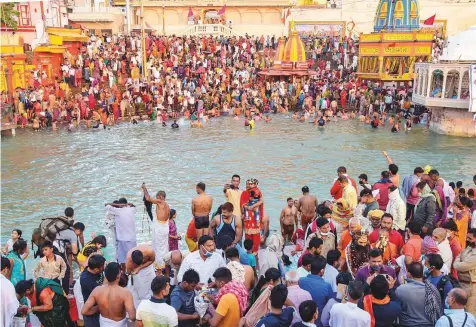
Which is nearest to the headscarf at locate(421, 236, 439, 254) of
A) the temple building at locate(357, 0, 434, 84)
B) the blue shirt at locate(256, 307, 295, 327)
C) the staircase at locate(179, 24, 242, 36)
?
the blue shirt at locate(256, 307, 295, 327)

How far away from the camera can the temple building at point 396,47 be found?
2819 centimetres

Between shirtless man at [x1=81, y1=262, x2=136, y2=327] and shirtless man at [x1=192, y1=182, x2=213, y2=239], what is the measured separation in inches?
123

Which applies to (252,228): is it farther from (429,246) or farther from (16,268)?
(16,268)

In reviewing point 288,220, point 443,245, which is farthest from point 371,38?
point 443,245

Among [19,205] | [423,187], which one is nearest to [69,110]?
[19,205]

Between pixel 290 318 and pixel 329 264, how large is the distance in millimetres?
1325

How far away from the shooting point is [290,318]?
426 cm

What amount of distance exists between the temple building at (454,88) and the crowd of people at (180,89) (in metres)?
1.72

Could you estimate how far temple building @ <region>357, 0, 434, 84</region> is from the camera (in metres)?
28.2

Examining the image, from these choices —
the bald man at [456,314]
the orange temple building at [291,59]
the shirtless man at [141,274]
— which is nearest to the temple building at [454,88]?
the orange temple building at [291,59]

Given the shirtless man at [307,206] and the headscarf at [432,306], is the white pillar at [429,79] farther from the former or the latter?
the headscarf at [432,306]

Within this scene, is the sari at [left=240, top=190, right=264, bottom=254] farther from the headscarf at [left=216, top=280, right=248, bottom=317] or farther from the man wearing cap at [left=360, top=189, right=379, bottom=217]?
the headscarf at [left=216, top=280, right=248, bottom=317]

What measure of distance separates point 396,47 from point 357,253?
2478 cm

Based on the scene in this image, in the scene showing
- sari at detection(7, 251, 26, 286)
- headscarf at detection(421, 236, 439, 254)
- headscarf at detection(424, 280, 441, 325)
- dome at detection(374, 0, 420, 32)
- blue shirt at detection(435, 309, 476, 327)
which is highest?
dome at detection(374, 0, 420, 32)
